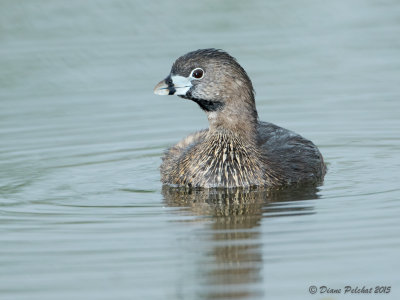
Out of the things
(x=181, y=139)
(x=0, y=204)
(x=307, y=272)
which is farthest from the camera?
(x=181, y=139)

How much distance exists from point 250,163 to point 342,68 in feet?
Result: 20.2

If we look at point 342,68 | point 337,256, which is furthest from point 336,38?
point 337,256

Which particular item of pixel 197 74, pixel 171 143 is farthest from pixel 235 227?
pixel 171 143

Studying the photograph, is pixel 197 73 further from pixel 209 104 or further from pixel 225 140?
pixel 225 140

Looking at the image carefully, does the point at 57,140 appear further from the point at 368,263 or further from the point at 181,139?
the point at 368,263

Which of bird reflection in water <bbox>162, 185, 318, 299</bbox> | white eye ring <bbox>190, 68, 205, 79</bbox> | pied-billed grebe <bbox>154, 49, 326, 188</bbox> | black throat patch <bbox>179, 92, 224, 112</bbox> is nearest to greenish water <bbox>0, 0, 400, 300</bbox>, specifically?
bird reflection in water <bbox>162, 185, 318, 299</bbox>

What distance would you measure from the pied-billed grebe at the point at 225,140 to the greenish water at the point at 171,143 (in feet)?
1.24

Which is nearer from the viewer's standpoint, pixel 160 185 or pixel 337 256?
pixel 337 256

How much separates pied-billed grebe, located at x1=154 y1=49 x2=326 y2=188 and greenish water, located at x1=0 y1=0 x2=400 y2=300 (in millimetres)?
377

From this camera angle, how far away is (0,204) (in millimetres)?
12578

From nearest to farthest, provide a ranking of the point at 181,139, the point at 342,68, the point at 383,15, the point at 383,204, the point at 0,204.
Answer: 1. the point at 383,204
2. the point at 0,204
3. the point at 181,139
4. the point at 342,68
5. the point at 383,15

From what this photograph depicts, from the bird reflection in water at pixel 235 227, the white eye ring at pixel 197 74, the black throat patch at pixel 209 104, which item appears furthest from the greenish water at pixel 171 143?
the white eye ring at pixel 197 74

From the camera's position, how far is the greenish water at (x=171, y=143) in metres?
9.56

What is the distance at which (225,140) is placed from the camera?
44.0 ft
